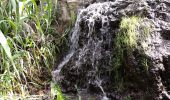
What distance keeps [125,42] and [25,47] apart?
1294mm

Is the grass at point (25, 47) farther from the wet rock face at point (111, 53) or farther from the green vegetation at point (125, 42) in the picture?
the green vegetation at point (125, 42)

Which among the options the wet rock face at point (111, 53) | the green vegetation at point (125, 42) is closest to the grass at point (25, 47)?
the wet rock face at point (111, 53)

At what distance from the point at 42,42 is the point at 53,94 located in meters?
0.94

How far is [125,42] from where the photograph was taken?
9.92ft

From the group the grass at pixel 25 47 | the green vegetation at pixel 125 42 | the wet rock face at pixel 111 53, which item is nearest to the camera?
the wet rock face at pixel 111 53

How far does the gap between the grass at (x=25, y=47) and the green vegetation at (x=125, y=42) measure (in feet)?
3.20

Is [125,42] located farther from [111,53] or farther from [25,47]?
[25,47]

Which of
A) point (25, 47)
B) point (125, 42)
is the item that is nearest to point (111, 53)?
point (125, 42)

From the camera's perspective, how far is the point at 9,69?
3.33 meters

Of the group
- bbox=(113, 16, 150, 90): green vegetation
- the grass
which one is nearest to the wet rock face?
bbox=(113, 16, 150, 90): green vegetation

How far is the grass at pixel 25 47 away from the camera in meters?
3.24

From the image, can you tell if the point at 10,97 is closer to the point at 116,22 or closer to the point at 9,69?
the point at 9,69

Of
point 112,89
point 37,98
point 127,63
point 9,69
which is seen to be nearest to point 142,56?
point 127,63

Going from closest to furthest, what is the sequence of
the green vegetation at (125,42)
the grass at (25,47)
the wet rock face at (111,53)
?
the wet rock face at (111,53), the green vegetation at (125,42), the grass at (25,47)
